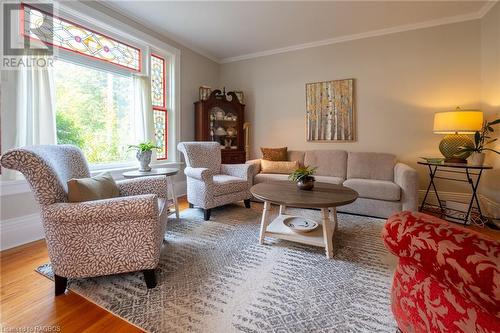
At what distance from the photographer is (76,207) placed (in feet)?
4.60

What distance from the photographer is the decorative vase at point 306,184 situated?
91.7 inches

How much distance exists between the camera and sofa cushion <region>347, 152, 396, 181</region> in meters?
3.39

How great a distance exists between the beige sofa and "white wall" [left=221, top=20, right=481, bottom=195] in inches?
12.9

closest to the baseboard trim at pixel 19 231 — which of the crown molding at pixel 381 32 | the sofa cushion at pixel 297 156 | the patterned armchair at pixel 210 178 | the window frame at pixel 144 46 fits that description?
the window frame at pixel 144 46

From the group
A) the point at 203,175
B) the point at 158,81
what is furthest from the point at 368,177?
the point at 158,81

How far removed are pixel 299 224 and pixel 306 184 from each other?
382mm

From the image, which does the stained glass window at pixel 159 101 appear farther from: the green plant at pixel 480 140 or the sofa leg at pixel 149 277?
the green plant at pixel 480 140

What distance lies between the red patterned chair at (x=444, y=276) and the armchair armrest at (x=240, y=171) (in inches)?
94.9

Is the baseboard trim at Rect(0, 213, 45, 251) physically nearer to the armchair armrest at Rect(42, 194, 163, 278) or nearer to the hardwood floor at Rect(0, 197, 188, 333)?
the hardwood floor at Rect(0, 197, 188, 333)

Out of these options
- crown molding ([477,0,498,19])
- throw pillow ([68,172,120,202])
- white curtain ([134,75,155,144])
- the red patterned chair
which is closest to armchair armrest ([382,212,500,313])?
the red patterned chair

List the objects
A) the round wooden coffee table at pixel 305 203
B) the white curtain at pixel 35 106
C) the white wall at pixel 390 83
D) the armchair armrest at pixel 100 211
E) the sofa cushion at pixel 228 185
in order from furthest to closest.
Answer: the white wall at pixel 390 83 < the sofa cushion at pixel 228 185 < the white curtain at pixel 35 106 < the round wooden coffee table at pixel 305 203 < the armchair armrest at pixel 100 211

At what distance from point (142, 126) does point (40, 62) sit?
4.19ft

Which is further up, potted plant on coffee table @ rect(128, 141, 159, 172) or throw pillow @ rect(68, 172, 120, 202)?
potted plant on coffee table @ rect(128, 141, 159, 172)

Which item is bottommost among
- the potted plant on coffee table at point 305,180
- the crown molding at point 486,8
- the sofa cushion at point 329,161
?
the potted plant on coffee table at point 305,180
